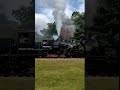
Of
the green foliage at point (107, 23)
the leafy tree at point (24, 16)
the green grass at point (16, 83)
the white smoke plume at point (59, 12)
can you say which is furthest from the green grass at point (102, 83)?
the white smoke plume at point (59, 12)

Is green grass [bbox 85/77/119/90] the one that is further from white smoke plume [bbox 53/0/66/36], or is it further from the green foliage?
white smoke plume [bbox 53/0/66/36]

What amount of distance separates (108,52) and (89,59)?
13.7 inches

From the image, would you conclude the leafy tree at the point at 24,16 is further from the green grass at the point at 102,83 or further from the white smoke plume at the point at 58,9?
the white smoke plume at the point at 58,9

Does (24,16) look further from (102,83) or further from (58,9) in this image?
(58,9)

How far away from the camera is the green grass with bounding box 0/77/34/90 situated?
481 centimetres

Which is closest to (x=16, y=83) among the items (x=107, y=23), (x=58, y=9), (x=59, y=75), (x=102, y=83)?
(x=102, y=83)

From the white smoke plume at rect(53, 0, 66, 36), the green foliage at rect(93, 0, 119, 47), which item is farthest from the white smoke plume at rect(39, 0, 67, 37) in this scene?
the green foliage at rect(93, 0, 119, 47)

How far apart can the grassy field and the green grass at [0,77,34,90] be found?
152 centimetres

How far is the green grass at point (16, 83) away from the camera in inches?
189

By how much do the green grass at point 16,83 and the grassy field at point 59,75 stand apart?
59.7 inches

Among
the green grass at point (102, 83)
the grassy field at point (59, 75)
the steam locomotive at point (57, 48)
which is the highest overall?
the steam locomotive at point (57, 48)

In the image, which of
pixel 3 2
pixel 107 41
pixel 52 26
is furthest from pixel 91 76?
pixel 52 26

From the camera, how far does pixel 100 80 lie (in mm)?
5297

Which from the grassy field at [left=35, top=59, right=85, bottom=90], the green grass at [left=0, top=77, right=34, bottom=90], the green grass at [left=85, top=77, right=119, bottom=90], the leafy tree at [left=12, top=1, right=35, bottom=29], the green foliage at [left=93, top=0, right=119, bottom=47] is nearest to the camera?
the green grass at [left=0, top=77, right=34, bottom=90]
